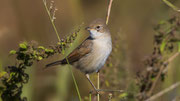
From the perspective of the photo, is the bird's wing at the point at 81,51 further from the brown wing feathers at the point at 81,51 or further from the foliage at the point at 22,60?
the foliage at the point at 22,60

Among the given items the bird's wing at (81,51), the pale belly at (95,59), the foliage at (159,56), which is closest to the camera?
the foliage at (159,56)

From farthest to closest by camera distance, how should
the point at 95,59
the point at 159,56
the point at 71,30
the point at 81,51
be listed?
the point at 81,51 < the point at 71,30 < the point at 95,59 < the point at 159,56

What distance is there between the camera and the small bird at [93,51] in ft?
12.9

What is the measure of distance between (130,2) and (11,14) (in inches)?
105

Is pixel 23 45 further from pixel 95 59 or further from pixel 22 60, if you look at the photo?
pixel 95 59

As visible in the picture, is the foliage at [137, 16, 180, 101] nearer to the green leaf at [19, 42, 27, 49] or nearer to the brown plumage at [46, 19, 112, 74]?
the brown plumage at [46, 19, 112, 74]

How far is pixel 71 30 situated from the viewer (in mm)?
4133

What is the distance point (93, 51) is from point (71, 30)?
39cm

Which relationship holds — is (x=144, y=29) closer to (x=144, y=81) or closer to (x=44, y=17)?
(x=44, y=17)

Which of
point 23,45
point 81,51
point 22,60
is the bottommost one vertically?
point 81,51

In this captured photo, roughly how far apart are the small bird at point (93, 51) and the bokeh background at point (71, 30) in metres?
0.11

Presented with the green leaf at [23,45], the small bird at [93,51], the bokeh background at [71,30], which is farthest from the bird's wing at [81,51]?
the green leaf at [23,45]

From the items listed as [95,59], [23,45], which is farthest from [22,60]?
[95,59]

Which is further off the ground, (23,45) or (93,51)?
(23,45)
